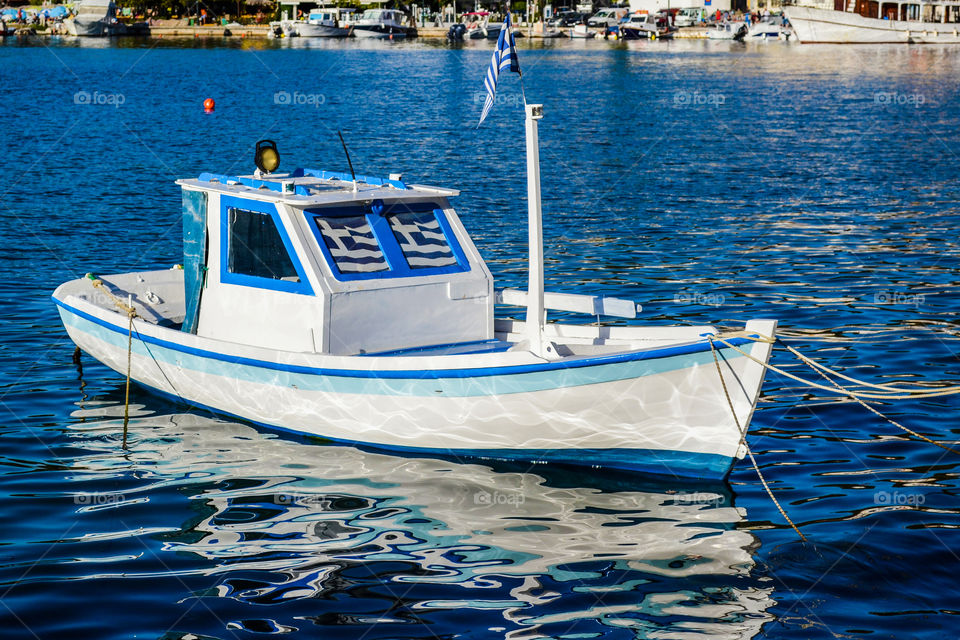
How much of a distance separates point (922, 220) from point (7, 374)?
1902 cm

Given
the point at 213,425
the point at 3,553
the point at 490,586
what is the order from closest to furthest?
the point at 490,586
the point at 3,553
the point at 213,425

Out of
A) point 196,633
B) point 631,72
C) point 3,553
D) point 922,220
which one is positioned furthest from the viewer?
point 631,72

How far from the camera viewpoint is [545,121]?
158 feet

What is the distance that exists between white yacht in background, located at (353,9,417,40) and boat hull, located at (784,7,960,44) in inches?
1729

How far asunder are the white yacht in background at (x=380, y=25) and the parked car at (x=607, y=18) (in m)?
22.4

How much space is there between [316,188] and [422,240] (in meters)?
1.48

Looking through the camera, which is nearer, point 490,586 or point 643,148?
point 490,586

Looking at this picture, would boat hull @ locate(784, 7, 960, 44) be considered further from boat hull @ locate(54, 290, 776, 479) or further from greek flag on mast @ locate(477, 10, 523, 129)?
boat hull @ locate(54, 290, 776, 479)

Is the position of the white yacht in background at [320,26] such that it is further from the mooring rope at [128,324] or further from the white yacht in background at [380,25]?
the mooring rope at [128,324]

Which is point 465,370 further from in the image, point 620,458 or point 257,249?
point 257,249

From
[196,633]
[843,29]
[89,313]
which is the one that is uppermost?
[843,29]

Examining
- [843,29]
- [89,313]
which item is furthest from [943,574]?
[843,29]

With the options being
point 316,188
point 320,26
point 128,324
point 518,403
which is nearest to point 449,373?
point 518,403

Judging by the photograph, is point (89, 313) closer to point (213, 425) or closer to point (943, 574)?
point (213, 425)
